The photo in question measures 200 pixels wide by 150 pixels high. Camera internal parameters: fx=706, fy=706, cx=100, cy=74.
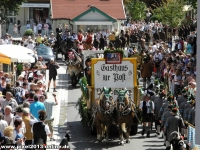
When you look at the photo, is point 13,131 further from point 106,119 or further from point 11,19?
point 11,19

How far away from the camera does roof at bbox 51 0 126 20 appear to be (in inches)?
2367

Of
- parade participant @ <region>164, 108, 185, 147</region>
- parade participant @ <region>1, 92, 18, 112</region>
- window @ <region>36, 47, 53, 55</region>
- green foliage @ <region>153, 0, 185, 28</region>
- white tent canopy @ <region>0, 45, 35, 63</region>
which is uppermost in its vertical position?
green foliage @ <region>153, 0, 185, 28</region>

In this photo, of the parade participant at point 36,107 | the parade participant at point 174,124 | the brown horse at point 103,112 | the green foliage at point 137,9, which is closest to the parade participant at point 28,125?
the parade participant at point 36,107

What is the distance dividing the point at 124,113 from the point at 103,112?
2.19 ft

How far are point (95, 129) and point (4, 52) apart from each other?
20.1 ft

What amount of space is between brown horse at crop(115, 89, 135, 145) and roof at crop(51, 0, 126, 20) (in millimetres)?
37170

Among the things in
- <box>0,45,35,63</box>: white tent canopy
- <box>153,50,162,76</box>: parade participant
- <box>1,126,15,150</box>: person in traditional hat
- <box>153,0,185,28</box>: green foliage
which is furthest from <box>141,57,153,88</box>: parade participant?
<box>153,0,185,28</box>: green foliage

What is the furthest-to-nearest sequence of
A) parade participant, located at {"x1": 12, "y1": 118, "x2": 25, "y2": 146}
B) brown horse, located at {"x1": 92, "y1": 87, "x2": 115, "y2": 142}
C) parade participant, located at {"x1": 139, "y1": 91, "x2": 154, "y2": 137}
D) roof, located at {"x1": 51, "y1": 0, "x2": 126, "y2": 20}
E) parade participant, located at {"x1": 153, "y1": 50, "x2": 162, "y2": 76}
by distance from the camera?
roof, located at {"x1": 51, "y1": 0, "x2": 126, "y2": 20}
parade participant, located at {"x1": 153, "y1": 50, "x2": 162, "y2": 76}
parade participant, located at {"x1": 139, "y1": 91, "x2": 154, "y2": 137}
brown horse, located at {"x1": 92, "y1": 87, "x2": 115, "y2": 142}
parade participant, located at {"x1": 12, "y1": 118, "x2": 25, "y2": 146}

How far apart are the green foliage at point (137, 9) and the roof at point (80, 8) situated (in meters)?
6.54

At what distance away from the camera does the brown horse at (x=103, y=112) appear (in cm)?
2164

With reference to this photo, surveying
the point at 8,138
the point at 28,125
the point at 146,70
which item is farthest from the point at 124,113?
the point at 146,70

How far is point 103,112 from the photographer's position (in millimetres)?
21750

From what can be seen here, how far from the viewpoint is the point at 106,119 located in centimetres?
2177

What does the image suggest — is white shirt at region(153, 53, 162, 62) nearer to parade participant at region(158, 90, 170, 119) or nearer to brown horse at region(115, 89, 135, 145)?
parade participant at region(158, 90, 170, 119)
